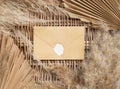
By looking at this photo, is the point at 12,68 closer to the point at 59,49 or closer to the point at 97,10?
the point at 59,49

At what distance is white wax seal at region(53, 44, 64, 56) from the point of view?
99 cm

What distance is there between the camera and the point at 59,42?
0.98m

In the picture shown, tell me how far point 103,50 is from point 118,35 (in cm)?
8

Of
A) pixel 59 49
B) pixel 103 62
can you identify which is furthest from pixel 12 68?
pixel 103 62

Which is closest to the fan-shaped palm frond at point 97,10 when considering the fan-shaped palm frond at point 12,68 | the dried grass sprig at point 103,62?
the dried grass sprig at point 103,62

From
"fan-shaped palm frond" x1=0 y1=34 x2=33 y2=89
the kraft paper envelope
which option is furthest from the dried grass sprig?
"fan-shaped palm frond" x1=0 y1=34 x2=33 y2=89

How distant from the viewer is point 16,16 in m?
0.97

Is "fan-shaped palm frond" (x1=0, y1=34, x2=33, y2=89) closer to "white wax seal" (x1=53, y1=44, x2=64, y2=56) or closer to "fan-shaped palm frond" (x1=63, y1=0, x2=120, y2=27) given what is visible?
"white wax seal" (x1=53, y1=44, x2=64, y2=56)

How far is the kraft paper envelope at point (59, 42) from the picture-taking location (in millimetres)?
979

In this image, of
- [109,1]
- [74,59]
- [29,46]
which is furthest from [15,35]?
[109,1]

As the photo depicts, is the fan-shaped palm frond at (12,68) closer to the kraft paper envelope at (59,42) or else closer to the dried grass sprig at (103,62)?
the kraft paper envelope at (59,42)

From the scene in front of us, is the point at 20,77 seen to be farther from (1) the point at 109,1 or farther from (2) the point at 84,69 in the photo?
A: (1) the point at 109,1

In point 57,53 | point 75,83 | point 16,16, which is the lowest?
point 75,83

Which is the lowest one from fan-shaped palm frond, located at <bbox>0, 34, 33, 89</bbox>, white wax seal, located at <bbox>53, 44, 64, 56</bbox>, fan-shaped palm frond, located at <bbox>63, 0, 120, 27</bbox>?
fan-shaped palm frond, located at <bbox>0, 34, 33, 89</bbox>
